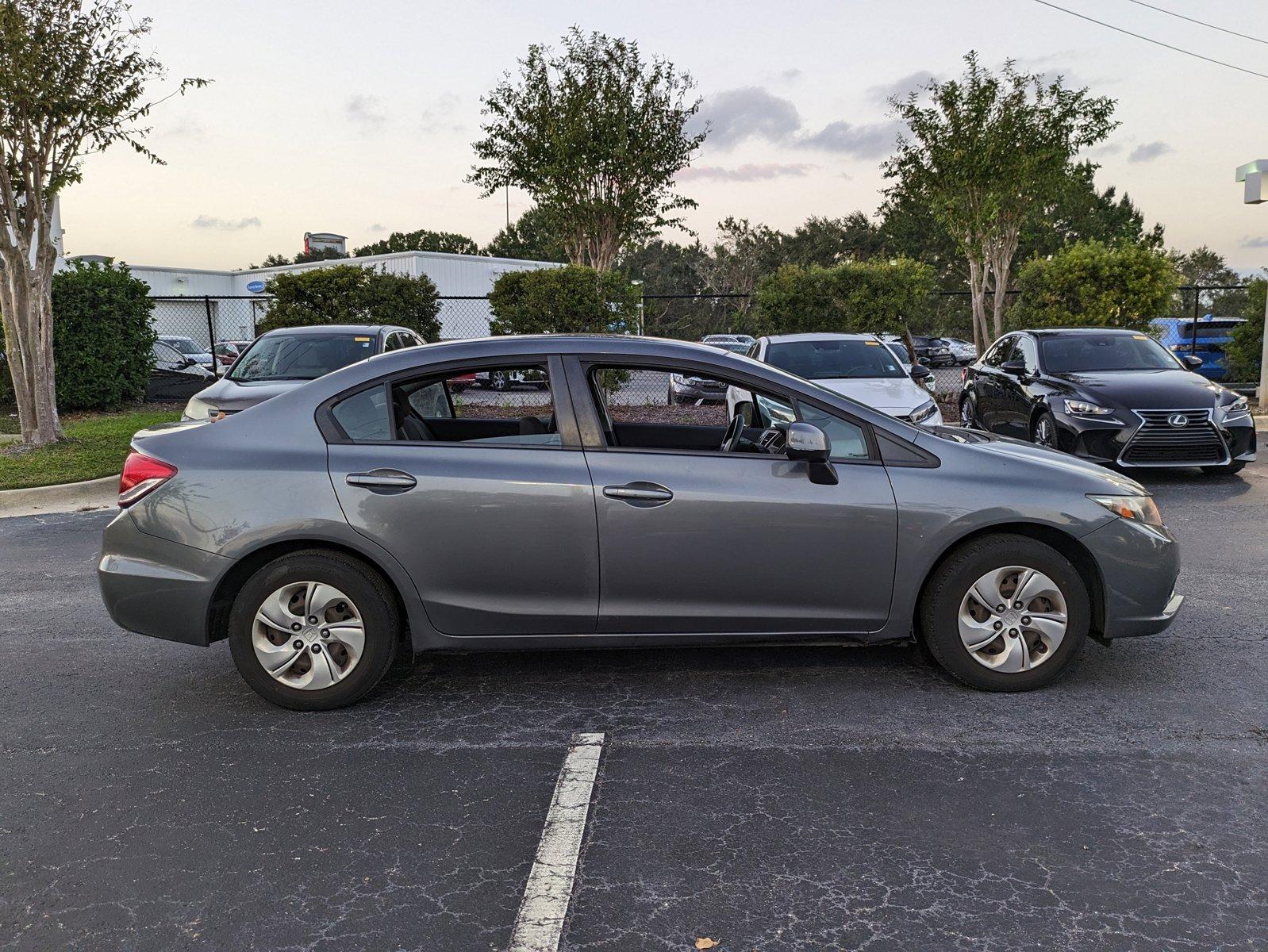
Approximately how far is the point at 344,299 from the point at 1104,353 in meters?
12.2

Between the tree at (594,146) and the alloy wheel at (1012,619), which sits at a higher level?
the tree at (594,146)

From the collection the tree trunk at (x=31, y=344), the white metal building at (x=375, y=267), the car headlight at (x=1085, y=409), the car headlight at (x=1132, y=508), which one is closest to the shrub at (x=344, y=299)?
the white metal building at (x=375, y=267)

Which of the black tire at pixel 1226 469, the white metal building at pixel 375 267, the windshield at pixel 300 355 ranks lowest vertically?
the black tire at pixel 1226 469

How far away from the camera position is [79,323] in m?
17.1

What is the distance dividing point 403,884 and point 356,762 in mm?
977

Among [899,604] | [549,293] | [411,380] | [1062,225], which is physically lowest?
A: [899,604]

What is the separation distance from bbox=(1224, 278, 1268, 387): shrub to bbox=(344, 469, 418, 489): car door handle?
19.6 meters

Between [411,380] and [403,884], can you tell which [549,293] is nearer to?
[411,380]

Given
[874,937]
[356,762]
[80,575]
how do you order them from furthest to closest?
[80,575] → [356,762] → [874,937]

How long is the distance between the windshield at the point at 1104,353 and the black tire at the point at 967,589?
740cm

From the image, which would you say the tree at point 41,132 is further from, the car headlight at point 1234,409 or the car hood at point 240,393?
the car headlight at point 1234,409

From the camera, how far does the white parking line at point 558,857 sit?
2.89 m

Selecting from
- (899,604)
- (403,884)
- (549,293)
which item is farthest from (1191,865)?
(549,293)

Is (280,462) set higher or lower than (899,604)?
higher
